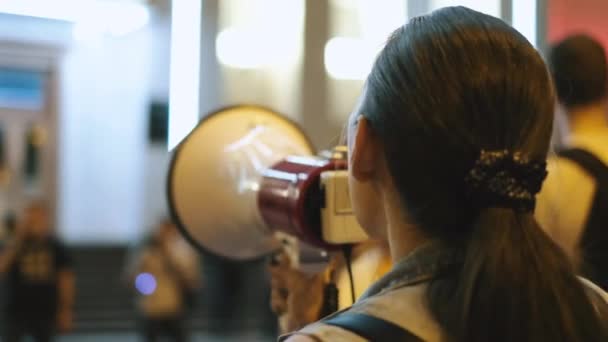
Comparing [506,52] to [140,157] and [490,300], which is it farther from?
[140,157]

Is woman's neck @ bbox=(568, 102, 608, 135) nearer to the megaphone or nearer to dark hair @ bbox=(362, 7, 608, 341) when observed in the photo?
the megaphone

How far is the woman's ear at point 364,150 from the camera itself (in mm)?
678

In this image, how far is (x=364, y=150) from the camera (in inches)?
26.9

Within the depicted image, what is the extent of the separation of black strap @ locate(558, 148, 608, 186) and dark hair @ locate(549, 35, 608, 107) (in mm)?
103

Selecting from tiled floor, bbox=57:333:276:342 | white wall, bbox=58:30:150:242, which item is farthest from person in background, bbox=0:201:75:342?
white wall, bbox=58:30:150:242

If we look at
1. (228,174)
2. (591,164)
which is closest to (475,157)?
(228,174)

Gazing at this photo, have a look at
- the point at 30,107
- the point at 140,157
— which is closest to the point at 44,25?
the point at 30,107

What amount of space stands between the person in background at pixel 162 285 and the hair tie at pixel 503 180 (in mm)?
4110

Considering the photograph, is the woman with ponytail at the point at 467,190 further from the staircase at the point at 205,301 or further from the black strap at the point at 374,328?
the staircase at the point at 205,301

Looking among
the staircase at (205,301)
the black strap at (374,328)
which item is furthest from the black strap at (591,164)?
the staircase at (205,301)

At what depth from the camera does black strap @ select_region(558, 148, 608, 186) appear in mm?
1380

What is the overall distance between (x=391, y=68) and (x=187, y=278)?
13.6 ft

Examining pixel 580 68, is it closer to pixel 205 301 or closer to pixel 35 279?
pixel 35 279

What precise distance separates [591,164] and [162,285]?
3581mm
